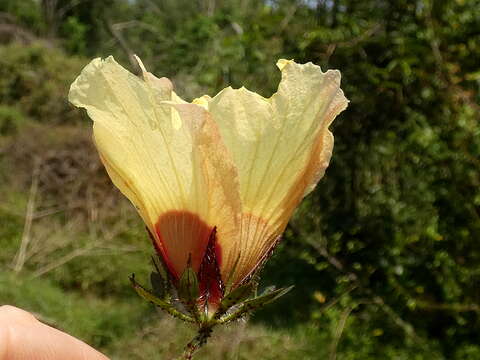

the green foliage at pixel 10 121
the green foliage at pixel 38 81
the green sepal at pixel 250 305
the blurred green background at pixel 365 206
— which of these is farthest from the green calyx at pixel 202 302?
the green foliage at pixel 10 121

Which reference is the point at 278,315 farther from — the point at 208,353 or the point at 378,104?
the point at 378,104

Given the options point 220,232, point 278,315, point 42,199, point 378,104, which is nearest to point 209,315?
point 220,232

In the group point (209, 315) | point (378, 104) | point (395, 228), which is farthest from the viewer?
point (378, 104)

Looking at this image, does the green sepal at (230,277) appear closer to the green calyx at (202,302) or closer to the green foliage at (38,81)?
the green calyx at (202,302)

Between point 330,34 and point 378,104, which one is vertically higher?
point 330,34

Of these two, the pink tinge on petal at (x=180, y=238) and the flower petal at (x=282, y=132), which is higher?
the flower petal at (x=282, y=132)
